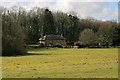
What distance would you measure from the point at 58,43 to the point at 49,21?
12.0 metres

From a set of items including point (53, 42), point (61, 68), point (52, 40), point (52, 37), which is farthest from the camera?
point (53, 42)

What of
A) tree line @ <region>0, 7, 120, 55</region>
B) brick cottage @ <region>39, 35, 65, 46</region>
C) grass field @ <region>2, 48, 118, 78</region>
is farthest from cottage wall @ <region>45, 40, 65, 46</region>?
grass field @ <region>2, 48, 118, 78</region>

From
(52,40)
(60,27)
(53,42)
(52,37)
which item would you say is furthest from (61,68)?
(60,27)

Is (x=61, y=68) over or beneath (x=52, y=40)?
beneath

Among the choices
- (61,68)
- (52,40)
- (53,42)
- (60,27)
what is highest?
(60,27)

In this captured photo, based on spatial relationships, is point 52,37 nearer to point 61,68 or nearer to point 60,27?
point 60,27

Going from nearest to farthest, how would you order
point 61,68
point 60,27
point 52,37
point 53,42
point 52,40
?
point 61,68, point 52,37, point 52,40, point 53,42, point 60,27

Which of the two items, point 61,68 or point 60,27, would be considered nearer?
point 61,68

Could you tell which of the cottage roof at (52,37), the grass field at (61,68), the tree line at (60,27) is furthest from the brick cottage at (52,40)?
the grass field at (61,68)

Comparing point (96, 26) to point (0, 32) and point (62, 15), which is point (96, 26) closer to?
point (62, 15)

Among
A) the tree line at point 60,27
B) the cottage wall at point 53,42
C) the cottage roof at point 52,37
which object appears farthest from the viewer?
the cottage wall at point 53,42

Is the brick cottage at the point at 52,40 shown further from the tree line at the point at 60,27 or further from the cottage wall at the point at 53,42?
the tree line at the point at 60,27

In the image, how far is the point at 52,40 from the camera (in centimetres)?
10319

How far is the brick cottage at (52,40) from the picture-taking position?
332 ft
